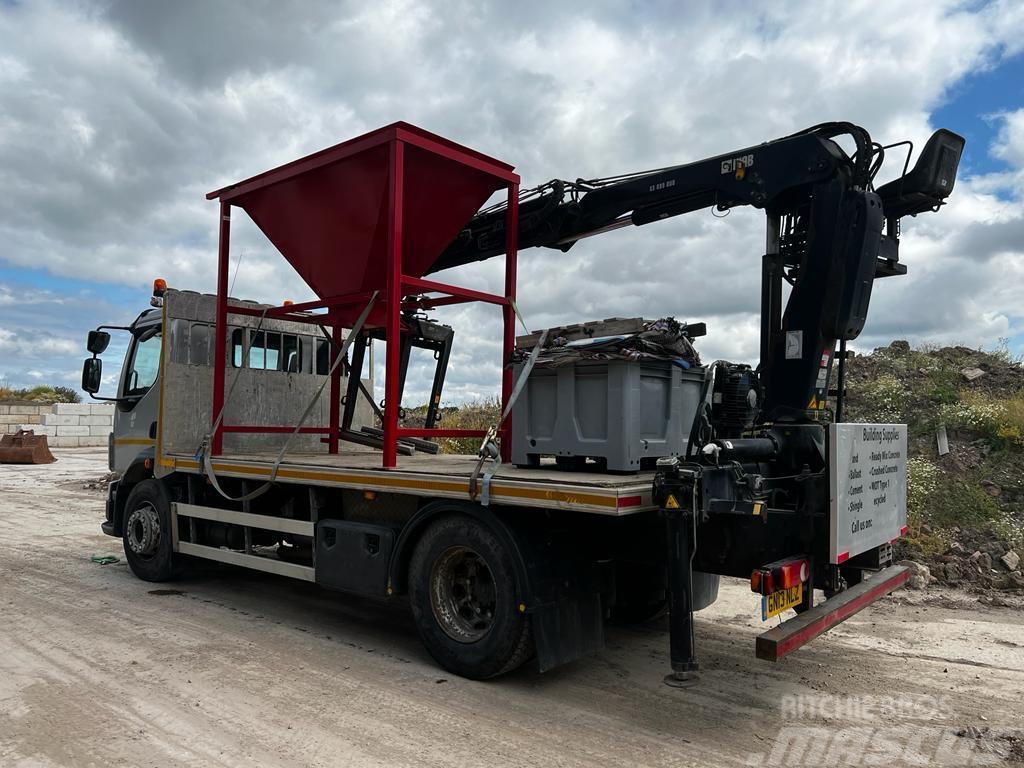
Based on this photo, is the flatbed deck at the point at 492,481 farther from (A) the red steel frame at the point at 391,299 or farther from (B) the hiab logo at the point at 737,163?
(B) the hiab logo at the point at 737,163

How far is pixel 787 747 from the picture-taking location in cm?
388

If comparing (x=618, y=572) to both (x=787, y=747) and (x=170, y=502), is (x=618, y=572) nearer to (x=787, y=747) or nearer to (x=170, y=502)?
(x=787, y=747)

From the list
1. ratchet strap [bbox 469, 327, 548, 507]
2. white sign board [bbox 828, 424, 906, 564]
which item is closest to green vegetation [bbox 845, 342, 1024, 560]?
white sign board [bbox 828, 424, 906, 564]

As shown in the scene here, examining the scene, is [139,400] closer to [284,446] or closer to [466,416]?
[284,446]

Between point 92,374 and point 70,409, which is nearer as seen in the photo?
point 92,374

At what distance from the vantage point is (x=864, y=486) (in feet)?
15.3

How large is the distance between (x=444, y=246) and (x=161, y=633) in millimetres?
4025

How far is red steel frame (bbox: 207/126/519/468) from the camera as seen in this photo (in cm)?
584

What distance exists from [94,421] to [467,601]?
101ft

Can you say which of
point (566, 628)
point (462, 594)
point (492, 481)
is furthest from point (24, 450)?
point (566, 628)

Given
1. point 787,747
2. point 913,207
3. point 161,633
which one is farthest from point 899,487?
point 161,633

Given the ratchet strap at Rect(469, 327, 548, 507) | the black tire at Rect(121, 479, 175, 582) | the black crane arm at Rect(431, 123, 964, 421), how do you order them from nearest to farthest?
the ratchet strap at Rect(469, 327, 548, 507) → the black crane arm at Rect(431, 123, 964, 421) → the black tire at Rect(121, 479, 175, 582)

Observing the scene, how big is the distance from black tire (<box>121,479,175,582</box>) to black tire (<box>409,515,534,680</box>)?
368 centimetres

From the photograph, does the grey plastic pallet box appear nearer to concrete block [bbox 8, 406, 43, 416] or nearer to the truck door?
the truck door
